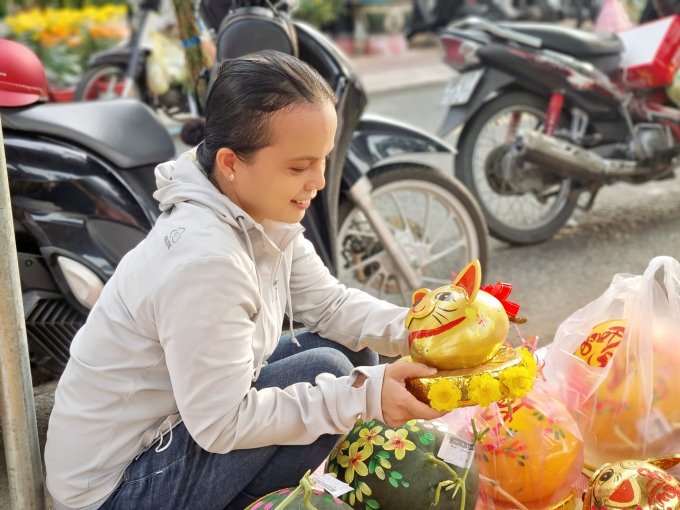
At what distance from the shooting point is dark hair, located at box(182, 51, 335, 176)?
1.38 metres

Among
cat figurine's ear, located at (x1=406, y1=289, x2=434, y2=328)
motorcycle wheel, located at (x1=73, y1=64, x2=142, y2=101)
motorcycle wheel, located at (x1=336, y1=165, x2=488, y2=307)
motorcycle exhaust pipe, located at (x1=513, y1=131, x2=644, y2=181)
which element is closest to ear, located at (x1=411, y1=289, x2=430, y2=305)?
cat figurine's ear, located at (x1=406, y1=289, x2=434, y2=328)

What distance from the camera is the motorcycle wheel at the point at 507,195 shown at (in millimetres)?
3600

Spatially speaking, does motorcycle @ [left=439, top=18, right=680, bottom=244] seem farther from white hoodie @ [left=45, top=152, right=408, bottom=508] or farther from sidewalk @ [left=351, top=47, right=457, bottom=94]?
sidewalk @ [left=351, top=47, right=457, bottom=94]

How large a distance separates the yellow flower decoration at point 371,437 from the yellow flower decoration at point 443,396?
0.28 meters

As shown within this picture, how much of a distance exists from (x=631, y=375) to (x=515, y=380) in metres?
Answer: 0.52

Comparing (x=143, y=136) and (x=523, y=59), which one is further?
(x=523, y=59)

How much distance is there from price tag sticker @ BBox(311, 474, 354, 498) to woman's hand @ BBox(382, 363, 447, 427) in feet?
0.50

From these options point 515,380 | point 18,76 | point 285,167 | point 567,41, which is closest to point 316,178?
point 285,167

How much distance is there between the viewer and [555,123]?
3.69 m

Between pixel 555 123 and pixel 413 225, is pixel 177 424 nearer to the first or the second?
pixel 413 225

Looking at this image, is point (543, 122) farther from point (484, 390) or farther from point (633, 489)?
point (484, 390)

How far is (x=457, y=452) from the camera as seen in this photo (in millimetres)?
1597

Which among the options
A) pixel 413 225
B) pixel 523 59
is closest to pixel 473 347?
pixel 413 225

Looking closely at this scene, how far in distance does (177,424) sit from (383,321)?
0.52 m
